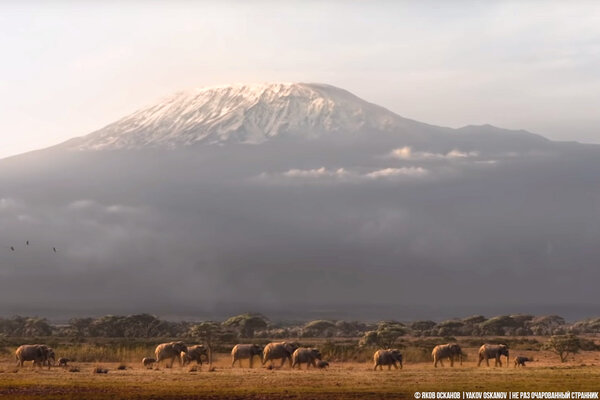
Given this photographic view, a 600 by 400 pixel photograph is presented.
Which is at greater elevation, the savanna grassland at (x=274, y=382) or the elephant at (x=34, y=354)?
the elephant at (x=34, y=354)

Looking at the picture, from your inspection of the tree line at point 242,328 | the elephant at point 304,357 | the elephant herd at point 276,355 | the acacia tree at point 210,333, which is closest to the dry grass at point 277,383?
the elephant at point 304,357

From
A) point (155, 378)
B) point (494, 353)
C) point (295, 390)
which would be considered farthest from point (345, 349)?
point (295, 390)

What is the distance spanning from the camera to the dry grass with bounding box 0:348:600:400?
4666 cm

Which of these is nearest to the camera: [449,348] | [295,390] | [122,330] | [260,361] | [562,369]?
[295,390]

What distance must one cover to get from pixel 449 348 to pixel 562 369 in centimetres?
1058

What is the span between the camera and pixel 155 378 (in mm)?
56500

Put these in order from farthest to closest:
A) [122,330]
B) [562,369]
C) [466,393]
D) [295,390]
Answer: [122,330]
[562,369]
[295,390]
[466,393]

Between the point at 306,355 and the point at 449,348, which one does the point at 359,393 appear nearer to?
the point at 306,355

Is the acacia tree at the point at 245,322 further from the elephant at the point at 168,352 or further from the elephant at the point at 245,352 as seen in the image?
the elephant at the point at 245,352

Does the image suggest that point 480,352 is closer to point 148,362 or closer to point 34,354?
point 148,362

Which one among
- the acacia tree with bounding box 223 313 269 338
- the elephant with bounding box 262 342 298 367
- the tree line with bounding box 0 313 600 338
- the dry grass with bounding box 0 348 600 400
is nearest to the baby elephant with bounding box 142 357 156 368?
the dry grass with bounding box 0 348 600 400

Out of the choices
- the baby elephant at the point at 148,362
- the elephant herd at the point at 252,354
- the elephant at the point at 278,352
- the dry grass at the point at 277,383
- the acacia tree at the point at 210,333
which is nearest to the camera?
the dry grass at the point at 277,383

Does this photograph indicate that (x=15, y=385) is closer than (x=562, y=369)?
Yes

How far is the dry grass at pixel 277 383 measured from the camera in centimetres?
4666
